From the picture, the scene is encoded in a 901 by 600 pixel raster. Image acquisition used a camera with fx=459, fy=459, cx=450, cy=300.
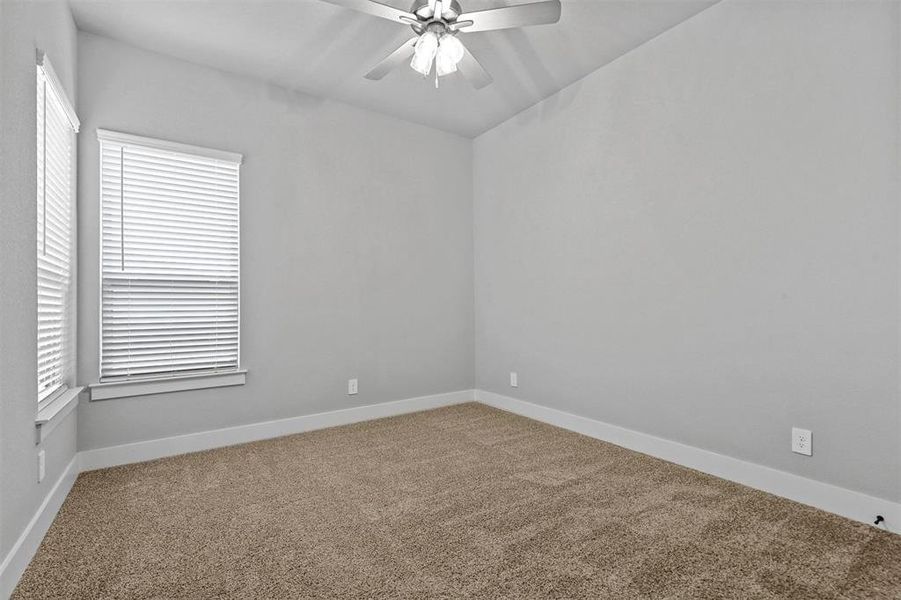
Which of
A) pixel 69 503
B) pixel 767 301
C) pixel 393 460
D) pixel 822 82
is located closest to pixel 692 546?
pixel 767 301

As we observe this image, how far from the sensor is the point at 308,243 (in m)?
3.62

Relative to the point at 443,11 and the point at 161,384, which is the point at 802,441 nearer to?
the point at 443,11

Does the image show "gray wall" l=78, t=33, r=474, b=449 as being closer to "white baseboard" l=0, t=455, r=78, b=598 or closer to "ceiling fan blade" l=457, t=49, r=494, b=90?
"white baseboard" l=0, t=455, r=78, b=598

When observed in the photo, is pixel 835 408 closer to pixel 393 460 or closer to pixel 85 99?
pixel 393 460

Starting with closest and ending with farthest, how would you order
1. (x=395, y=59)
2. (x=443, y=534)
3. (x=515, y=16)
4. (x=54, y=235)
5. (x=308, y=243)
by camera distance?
(x=443, y=534)
(x=515, y=16)
(x=54, y=235)
(x=395, y=59)
(x=308, y=243)

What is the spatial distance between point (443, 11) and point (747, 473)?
286 centimetres

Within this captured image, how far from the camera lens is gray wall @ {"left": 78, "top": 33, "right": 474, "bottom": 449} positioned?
2875 millimetres

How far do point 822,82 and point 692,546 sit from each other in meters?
2.23

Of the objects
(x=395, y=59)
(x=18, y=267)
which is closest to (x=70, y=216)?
(x=18, y=267)

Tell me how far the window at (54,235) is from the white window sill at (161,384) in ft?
0.70

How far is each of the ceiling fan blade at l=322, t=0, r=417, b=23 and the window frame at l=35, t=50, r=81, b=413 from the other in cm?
133

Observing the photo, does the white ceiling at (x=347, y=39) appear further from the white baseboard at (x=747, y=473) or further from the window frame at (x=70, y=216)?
the white baseboard at (x=747, y=473)

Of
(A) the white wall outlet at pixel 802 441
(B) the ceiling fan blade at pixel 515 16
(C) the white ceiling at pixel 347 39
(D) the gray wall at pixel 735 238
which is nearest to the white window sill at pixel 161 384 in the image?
(C) the white ceiling at pixel 347 39

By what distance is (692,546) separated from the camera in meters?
1.88
